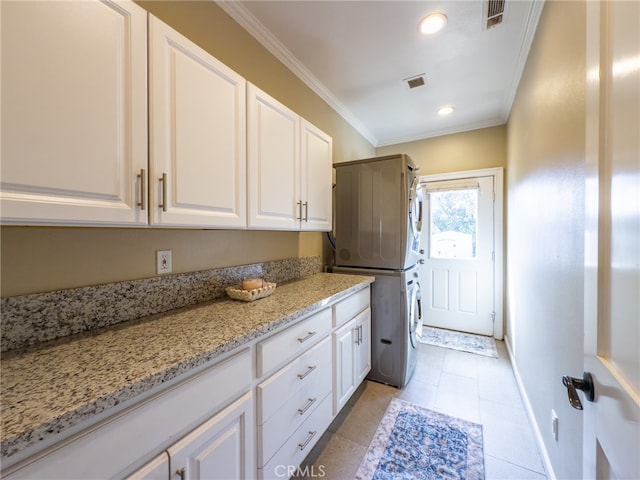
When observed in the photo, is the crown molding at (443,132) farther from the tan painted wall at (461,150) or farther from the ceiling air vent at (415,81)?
the ceiling air vent at (415,81)

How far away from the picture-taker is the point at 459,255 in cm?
335

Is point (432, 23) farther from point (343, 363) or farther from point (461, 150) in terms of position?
point (343, 363)

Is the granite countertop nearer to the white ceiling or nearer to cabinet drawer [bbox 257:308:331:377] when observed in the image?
cabinet drawer [bbox 257:308:331:377]

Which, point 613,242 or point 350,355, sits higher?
point 613,242

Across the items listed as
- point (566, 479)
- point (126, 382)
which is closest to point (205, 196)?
point (126, 382)

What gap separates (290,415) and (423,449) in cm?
96

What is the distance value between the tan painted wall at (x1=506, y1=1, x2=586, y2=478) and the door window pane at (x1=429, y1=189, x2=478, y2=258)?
4.16 feet

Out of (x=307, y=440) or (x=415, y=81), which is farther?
(x=415, y=81)

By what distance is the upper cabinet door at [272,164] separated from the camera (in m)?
1.36

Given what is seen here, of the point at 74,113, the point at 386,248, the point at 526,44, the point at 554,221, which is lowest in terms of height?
the point at 386,248

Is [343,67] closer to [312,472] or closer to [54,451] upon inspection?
[54,451]

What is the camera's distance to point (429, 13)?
5.32ft

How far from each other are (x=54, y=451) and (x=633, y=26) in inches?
52.4

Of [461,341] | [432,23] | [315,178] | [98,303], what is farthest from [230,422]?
[461,341]
